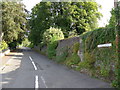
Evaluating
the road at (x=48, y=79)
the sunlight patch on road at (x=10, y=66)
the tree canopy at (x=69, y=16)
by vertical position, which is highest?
the tree canopy at (x=69, y=16)

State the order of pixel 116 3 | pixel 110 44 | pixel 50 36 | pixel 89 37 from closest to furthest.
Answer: pixel 116 3
pixel 110 44
pixel 89 37
pixel 50 36

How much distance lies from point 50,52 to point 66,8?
40.6 ft

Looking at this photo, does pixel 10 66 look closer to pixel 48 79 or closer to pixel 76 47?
pixel 76 47

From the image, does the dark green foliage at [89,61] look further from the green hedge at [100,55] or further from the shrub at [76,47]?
the shrub at [76,47]

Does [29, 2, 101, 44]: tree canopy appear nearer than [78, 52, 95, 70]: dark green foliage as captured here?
No

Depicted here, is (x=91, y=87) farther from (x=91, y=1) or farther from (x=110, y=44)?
(x=91, y=1)

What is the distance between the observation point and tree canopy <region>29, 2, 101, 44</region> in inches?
1171

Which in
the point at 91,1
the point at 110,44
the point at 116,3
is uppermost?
the point at 91,1

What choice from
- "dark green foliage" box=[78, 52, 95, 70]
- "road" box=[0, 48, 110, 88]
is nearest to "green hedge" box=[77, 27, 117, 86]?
"dark green foliage" box=[78, 52, 95, 70]

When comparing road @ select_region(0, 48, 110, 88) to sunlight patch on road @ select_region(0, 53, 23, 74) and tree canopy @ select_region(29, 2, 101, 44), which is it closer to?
sunlight patch on road @ select_region(0, 53, 23, 74)

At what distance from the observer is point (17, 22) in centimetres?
3634

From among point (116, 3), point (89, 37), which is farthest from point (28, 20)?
point (116, 3)

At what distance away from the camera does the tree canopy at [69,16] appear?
2973 cm

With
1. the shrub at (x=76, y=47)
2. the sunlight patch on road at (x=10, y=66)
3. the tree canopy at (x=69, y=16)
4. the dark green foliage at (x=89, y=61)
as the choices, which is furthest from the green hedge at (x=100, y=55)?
the tree canopy at (x=69, y=16)
